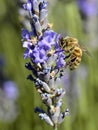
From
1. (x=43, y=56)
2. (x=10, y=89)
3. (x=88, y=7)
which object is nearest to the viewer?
(x=43, y=56)

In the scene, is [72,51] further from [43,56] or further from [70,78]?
[70,78]

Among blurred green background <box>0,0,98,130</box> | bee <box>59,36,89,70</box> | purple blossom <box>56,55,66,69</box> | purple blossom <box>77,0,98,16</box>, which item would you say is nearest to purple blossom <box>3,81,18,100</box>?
blurred green background <box>0,0,98,130</box>

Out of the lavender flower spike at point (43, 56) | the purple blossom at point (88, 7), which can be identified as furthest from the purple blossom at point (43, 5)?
the purple blossom at point (88, 7)

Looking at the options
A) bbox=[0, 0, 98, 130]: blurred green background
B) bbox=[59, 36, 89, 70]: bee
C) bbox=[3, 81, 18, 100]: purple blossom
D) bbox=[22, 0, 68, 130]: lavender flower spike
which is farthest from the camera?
bbox=[3, 81, 18, 100]: purple blossom

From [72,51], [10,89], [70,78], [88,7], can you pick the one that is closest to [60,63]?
[72,51]

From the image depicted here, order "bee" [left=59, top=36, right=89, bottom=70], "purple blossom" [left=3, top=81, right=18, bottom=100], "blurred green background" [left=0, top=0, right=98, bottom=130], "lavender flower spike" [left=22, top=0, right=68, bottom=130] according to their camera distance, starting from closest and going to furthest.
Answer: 1. "lavender flower spike" [left=22, top=0, right=68, bottom=130]
2. "bee" [left=59, top=36, right=89, bottom=70]
3. "blurred green background" [left=0, top=0, right=98, bottom=130]
4. "purple blossom" [left=3, top=81, right=18, bottom=100]

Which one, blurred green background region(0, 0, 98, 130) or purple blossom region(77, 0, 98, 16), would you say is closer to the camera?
blurred green background region(0, 0, 98, 130)

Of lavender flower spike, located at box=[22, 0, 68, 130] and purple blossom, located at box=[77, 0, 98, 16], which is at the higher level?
purple blossom, located at box=[77, 0, 98, 16]

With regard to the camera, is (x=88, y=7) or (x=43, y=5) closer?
(x=43, y=5)

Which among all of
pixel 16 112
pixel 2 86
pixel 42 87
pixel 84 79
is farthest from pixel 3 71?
pixel 42 87

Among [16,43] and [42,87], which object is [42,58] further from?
[16,43]

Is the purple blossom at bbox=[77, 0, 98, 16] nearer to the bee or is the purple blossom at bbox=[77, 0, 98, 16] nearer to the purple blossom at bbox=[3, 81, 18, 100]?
the purple blossom at bbox=[3, 81, 18, 100]
